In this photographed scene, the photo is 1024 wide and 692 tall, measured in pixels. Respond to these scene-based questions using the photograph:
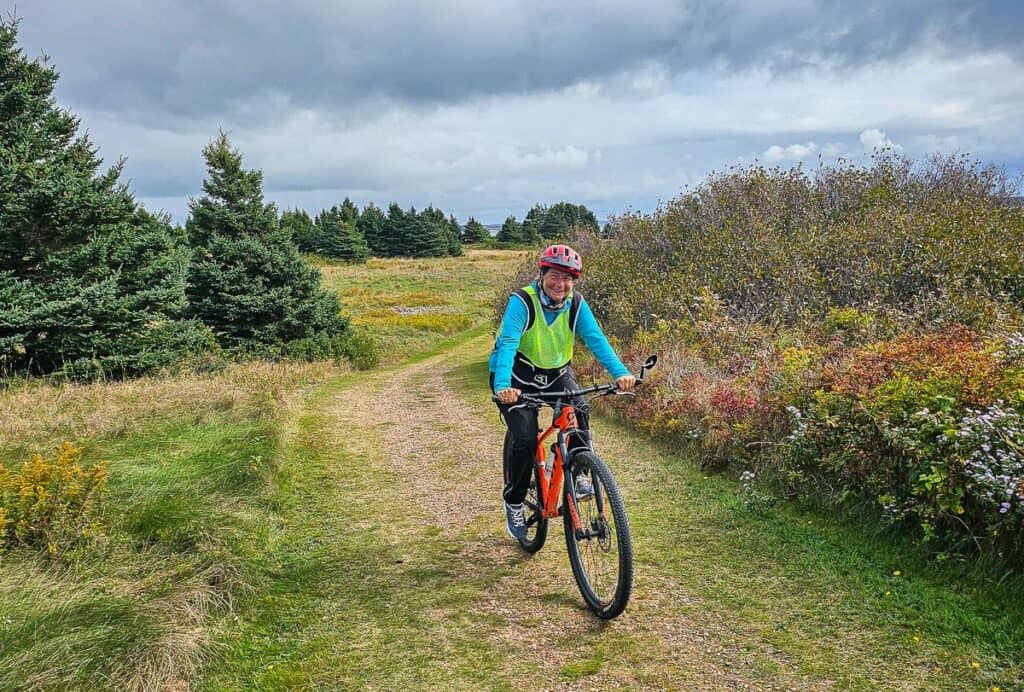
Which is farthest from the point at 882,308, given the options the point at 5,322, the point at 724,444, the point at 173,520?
the point at 5,322

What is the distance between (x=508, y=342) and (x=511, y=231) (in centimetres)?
8451

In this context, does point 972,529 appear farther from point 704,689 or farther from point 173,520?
point 173,520

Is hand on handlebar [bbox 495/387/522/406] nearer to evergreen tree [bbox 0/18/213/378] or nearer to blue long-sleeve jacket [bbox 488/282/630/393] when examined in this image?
blue long-sleeve jacket [bbox 488/282/630/393]

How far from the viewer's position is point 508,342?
4.55 metres

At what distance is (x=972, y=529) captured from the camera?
4539 mm

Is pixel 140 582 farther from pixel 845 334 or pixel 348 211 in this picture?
pixel 348 211

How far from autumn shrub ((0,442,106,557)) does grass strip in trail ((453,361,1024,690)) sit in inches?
145

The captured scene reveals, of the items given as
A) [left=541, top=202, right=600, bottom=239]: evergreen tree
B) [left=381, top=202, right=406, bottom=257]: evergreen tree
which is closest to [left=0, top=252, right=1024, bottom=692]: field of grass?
[left=381, top=202, right=406, bottom=257]: evergreen tree

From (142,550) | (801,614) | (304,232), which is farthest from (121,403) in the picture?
(304,232)

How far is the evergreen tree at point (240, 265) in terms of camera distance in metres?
19.4

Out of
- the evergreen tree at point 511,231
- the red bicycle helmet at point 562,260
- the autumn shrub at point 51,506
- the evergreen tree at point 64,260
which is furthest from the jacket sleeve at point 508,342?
the evergreen tree at point 511,231

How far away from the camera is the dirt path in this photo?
3.74 meters

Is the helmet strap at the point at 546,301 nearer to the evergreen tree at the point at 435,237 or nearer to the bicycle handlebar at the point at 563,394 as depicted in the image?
the bicycle handlebar at the point at 563,394

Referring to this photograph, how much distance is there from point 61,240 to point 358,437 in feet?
29.6
